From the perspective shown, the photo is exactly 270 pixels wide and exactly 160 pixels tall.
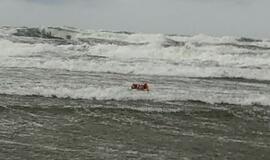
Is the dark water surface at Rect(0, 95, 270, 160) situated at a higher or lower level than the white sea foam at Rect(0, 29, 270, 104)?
lower

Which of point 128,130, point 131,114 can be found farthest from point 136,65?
point 128,130

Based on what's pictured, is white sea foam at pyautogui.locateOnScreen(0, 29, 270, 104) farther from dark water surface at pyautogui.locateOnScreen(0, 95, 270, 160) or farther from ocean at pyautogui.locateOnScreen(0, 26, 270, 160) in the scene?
dark water surface at pyautogui.locateOnScreen(0, 95, 270, 160)

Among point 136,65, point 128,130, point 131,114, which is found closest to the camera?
point 128,130

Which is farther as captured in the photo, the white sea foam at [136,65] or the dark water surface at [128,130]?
the white sea foam at [136,65]

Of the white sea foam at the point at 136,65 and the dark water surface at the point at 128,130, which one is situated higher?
the white sea foam at the point at 136,65

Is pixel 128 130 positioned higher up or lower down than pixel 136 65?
lower down

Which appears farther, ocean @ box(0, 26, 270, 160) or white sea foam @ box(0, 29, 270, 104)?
white sea foam @ box(0, 29, 270, 104)

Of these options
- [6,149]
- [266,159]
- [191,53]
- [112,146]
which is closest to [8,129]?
[6,149]

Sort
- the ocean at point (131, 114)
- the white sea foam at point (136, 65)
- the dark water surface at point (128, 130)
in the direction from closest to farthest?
the dark water surface at point (128, 130) → the ocean at point (131, 114) → the white sea foam at point (136, 65)

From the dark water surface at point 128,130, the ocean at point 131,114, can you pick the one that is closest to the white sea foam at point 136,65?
the ocean at point 131,114

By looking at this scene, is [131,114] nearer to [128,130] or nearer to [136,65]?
[128,130]

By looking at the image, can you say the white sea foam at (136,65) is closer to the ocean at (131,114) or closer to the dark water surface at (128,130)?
the ocean at (131,114)

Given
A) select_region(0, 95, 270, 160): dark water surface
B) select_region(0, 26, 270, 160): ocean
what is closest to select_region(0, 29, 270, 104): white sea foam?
select_region(0, 26, 270, 160): ocean

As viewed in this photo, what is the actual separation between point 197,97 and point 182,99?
584 mm
